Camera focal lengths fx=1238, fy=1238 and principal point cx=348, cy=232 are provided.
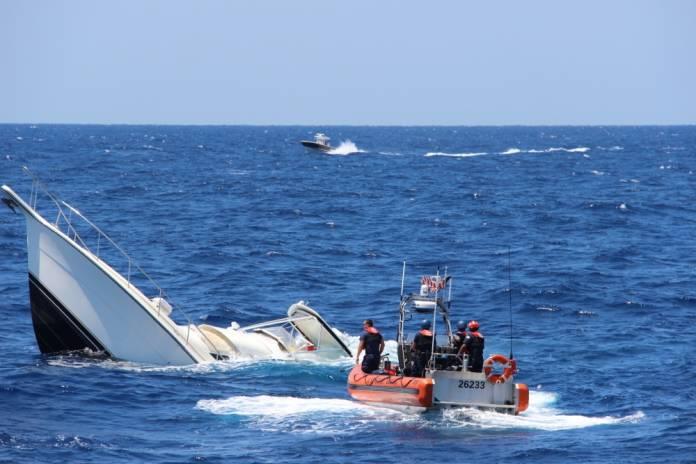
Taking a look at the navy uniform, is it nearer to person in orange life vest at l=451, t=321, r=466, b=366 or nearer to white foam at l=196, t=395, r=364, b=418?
person in orange life vest at l=451, t=321, r=466, b=366

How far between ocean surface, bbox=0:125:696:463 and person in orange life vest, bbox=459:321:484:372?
1.18 metres

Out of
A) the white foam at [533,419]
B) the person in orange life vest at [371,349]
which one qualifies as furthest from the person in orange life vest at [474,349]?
the person in orange life vest at [371,349]

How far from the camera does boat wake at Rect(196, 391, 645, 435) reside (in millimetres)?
23391

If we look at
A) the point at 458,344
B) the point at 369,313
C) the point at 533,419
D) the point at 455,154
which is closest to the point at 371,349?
the point at 458,344

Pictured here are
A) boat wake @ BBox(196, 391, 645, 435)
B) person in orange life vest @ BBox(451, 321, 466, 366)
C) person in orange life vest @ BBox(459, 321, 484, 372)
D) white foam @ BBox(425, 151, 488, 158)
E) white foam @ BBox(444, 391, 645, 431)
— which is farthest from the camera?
white foam @ BBox(425, 151, 488, 158)

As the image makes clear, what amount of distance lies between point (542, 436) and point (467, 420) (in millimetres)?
1550

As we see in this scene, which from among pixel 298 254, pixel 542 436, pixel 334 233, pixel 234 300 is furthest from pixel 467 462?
pixel 334 233

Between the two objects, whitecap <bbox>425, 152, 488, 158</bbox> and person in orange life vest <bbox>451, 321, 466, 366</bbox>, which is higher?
whitecap <bbox>425, 152, 488, 158</bbox>

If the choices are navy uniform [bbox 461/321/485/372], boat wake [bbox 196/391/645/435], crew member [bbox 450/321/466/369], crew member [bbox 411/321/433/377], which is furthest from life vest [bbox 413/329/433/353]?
boat wake [bbox 196/391/645/435]

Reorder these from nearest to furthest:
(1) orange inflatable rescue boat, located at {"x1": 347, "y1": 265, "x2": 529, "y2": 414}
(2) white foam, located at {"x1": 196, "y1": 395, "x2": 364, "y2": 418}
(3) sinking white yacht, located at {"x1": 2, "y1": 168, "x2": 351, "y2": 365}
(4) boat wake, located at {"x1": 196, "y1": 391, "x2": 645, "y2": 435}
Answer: (4) boat wake, located at {"x1": 196, "y1": 391, "x2": 645, "y2": 435} → (1) orange inflatable rescue boat, located at {"x1": 347, "y1": 265, "x2": 529, "y2": 414} → (2) white foam, located at {"x1": 196, "y1": 395, "x2": 364, "y2": 418} → (3) sinking white yacht, located at {"x1": 2, "y1": 168, "x2": 351, "y2": 365}

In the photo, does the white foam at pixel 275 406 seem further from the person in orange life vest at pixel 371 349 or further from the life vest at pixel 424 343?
the life vest at pixel 424 343

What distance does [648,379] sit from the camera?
2852cm

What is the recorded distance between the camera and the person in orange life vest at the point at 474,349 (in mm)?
24688

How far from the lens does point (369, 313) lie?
36.5 m
